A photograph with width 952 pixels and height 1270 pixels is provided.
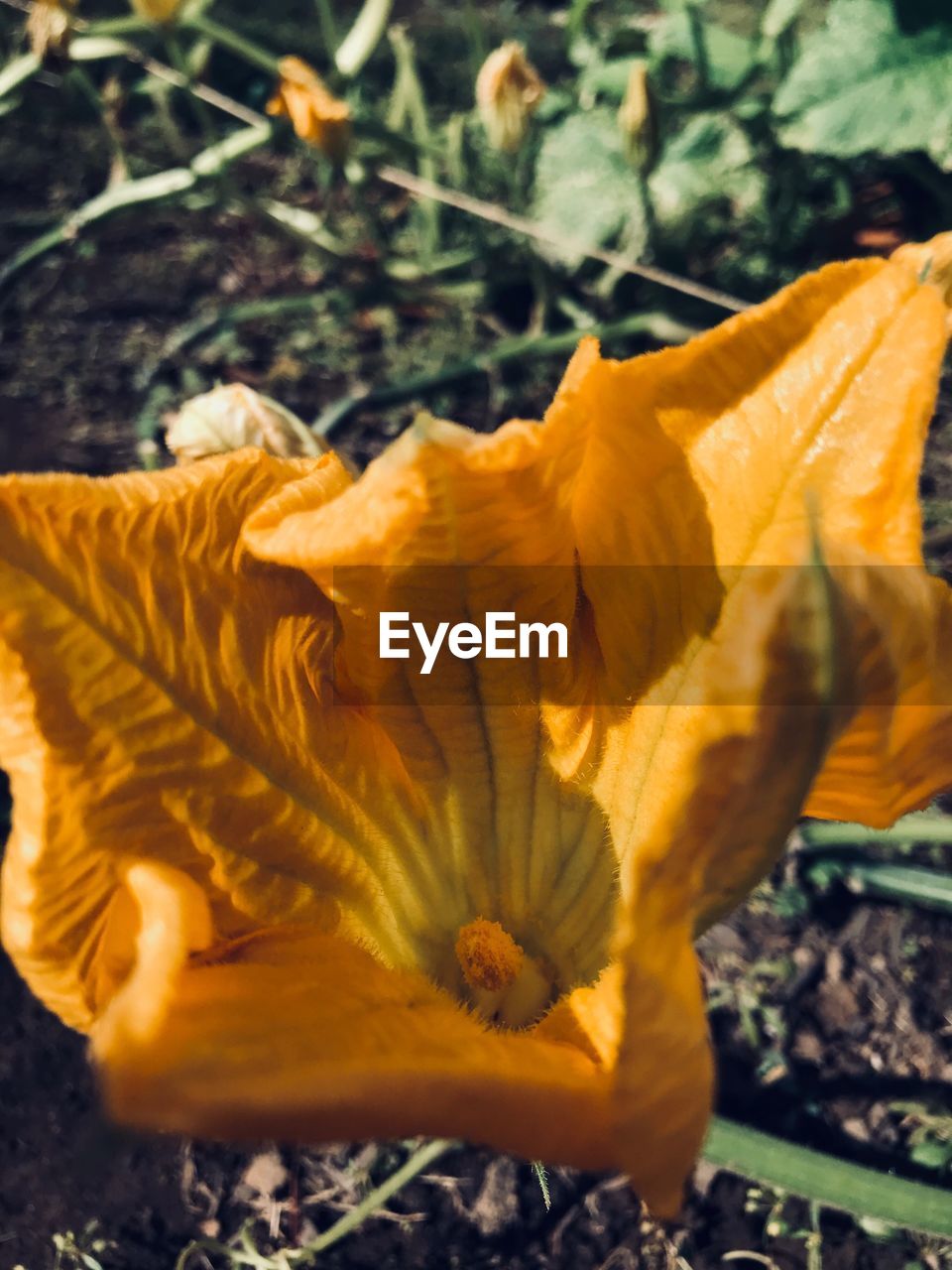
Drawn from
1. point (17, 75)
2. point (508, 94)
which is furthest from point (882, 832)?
point (17, 75)

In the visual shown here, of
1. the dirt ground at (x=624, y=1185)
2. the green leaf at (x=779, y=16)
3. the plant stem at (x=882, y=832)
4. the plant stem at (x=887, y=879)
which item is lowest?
the dirt ground at (x=624, y=1185)

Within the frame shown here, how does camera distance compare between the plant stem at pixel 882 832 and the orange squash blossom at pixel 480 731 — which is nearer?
the orange squash blossom at pixel 480 731

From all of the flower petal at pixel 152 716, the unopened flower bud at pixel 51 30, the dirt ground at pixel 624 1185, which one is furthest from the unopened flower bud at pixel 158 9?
the dirt ground at pixel 624 1185

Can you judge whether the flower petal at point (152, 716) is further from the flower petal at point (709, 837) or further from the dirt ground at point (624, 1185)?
the dirt ground at point (624, 1185)

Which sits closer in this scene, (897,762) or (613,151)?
(897,762)

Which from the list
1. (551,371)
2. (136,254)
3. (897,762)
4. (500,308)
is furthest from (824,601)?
(136,254)

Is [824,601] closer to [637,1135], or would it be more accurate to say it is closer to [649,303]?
[637,1135]
